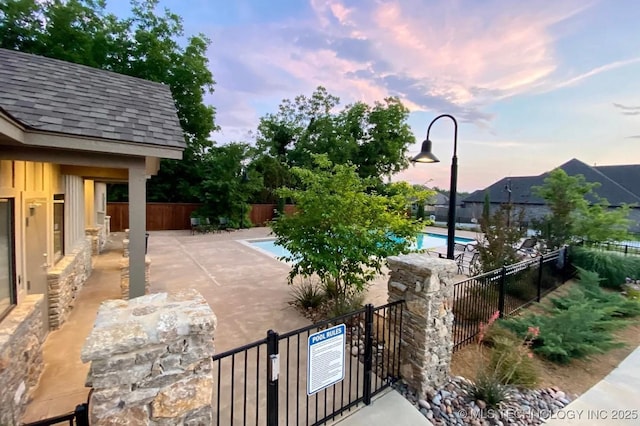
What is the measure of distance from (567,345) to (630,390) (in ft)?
2.50

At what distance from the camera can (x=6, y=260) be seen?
342 centimetres

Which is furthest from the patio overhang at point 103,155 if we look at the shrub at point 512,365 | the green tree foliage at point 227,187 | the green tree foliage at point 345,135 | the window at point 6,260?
the green tree foliage at point 345,135

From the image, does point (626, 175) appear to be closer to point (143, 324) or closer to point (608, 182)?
point (608, 182)

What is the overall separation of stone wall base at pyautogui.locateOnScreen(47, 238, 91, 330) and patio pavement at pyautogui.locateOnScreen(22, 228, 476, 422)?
0.57 ft

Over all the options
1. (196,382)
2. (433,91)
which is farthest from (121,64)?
(196,382)

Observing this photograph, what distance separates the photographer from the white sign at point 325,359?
8.48ft

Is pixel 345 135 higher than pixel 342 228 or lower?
higher

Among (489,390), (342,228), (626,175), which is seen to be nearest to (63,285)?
(342,228)

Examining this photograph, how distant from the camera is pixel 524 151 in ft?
56.0

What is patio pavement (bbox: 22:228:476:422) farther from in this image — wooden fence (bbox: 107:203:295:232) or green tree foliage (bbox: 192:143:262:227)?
green tree foliage (bbox: 192:143:262:227)

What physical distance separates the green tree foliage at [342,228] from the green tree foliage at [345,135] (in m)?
18.5

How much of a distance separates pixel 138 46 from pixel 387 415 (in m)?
20.7

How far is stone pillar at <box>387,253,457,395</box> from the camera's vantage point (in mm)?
3281

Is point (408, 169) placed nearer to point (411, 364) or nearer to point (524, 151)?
point (524, 151)
